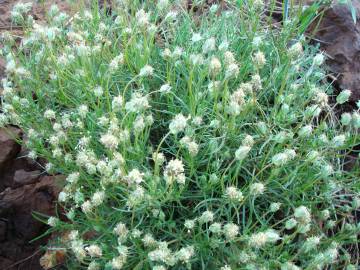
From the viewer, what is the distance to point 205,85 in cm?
183

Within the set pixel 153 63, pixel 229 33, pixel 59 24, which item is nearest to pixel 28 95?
pixel 59 24

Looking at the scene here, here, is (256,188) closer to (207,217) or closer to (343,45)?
(207,217)

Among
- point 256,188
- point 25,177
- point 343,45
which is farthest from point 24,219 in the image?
point 343,45

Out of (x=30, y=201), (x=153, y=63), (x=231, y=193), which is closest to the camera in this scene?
(x=231, y=193)

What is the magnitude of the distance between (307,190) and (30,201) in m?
1.14

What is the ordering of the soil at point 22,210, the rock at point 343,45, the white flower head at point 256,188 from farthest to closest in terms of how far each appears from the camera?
1. the rock at point 343,45
2. the soil at point 22,210
3. the white flower head at point 256,188

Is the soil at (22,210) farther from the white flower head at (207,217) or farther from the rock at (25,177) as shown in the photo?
the white flower head at (207,217)

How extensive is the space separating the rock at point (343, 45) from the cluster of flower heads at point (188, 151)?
0.32m

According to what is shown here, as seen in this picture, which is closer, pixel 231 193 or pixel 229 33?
pixel 231 193

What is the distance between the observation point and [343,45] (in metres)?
2.32

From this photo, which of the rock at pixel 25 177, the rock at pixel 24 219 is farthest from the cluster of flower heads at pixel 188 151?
the rock at pixel 25 177

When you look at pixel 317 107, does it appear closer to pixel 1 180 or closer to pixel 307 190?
pixel 307 190

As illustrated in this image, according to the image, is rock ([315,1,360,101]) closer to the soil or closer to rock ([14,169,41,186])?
the soil

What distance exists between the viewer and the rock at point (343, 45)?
227 cm
